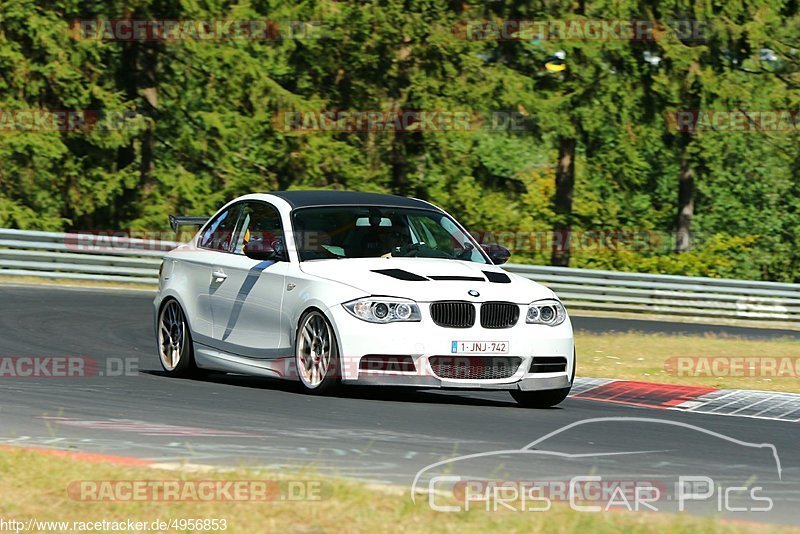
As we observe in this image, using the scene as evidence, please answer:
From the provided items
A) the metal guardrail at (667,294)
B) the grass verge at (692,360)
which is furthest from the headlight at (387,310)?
the metal guardrail at (667,294)

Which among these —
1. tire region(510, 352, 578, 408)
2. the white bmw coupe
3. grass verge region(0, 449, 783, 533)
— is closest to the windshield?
the white bmw coupe

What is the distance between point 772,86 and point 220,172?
49.7 ft

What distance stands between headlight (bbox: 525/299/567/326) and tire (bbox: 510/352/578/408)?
36 cm

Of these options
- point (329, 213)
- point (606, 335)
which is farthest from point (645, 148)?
point (329, 213)

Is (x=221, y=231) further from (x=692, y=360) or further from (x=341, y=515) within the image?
(x=692, y=360)

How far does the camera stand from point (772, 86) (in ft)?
124

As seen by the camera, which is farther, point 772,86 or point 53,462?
point 772,86

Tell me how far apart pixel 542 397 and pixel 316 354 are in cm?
183

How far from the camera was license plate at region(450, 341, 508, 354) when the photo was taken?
398 inches

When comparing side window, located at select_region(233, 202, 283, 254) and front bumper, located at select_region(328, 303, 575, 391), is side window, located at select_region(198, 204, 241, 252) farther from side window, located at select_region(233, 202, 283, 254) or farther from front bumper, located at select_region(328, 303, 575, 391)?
front bumper, located at select_region(328, 303, 575, 391)

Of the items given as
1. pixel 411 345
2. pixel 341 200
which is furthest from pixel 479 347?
pixel 341 200

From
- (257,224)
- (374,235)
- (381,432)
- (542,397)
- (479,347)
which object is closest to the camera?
(381,432)

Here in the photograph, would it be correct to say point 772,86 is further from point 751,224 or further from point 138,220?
point 751,224

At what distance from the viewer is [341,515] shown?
5867 mm
